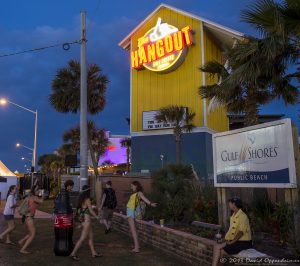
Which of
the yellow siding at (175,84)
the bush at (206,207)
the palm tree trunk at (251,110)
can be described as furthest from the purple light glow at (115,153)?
the bush at (206,207)

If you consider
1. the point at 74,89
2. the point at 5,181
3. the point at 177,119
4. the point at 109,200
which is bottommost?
the point at 109,200

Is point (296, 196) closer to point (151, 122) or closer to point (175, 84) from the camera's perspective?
point (175, 84)

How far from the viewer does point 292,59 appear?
10.8 meters

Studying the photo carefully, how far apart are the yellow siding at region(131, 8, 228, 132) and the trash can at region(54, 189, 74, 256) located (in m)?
21.5

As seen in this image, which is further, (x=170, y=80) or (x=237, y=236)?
(x=170, y=80)

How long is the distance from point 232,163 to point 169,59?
74.3 feet

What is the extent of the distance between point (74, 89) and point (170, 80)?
23.8 feet

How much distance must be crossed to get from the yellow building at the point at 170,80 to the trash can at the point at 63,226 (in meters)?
20.4

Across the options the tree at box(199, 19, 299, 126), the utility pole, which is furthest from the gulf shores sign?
the tree at box(199, 19, 299, 126)

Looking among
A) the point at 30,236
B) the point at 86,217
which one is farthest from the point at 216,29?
the point at 30,236

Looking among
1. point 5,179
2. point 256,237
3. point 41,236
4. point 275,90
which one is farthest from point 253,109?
point 5,179

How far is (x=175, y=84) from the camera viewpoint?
104ft

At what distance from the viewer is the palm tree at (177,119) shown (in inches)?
1123

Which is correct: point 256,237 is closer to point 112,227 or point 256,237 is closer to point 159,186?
point 159,186
